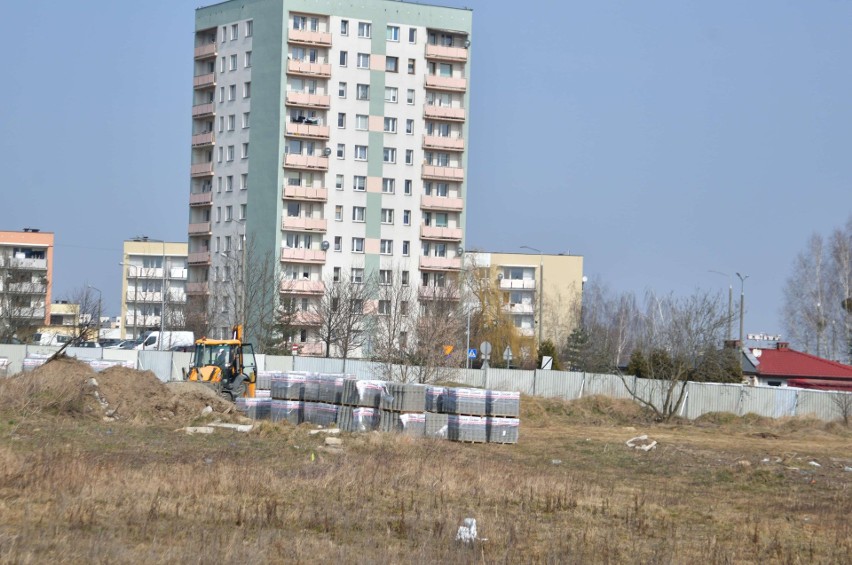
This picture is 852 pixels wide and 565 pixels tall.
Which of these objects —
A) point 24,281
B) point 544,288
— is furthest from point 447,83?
point 24,281

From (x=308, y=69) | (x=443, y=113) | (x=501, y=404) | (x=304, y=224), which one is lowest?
(x=501, y=404)

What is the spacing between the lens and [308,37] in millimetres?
83938

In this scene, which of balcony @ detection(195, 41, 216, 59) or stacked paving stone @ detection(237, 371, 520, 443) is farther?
balcony @ detection(195, 41, 216, 59)

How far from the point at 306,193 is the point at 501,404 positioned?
183 ft

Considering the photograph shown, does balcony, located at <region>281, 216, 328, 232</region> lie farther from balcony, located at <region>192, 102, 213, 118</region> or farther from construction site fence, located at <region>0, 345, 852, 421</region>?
construction site fence, located at <region>0, 345, 852, 421</region>

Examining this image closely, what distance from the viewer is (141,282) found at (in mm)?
124812

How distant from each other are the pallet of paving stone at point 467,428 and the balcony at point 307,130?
56.4m

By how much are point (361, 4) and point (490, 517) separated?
7447cm

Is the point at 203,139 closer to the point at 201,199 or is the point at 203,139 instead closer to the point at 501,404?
the point at 201,199

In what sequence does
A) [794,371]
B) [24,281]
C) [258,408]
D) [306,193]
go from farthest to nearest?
[24,281] → [306,193] → [794,371] → [258,408]

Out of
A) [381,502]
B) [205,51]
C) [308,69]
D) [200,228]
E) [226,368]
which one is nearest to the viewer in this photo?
[381,502]

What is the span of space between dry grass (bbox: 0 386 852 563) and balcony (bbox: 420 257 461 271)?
59.3m

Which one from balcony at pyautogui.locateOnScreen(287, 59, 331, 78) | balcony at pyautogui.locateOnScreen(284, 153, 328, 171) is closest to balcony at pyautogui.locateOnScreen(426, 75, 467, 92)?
balcony at pyautogui.locateOnScreen(287, 59, 331, 78)

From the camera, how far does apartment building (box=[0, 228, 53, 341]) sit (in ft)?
264
